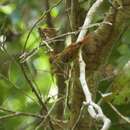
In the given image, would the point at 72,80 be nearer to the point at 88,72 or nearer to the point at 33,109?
the point at 88,72

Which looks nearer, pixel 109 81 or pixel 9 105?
pixel 109 81

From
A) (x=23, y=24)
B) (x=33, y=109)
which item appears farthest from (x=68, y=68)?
(x=23, y=24)

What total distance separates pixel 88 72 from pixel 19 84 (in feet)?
1.50

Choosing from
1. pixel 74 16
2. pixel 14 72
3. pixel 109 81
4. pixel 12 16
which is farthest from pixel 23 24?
pixel 74 16

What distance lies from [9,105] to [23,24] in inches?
18.5

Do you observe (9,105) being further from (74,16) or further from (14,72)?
(74,16)

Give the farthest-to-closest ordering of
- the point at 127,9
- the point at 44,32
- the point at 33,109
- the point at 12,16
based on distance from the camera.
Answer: the point at 12,16
the point at 33,109
the point at 44,32
the point at 127,9

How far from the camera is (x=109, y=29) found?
0.80 metres

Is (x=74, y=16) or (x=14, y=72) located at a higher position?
(x=74, y=16)

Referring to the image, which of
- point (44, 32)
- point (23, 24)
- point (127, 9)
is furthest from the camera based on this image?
point (23, 24)

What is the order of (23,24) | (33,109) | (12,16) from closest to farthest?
(33,109) → (12,16) → (23,24)

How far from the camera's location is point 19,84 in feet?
4.13

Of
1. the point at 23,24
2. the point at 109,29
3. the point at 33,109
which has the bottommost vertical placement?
the point at 33,109

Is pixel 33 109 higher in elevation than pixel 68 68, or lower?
lower
